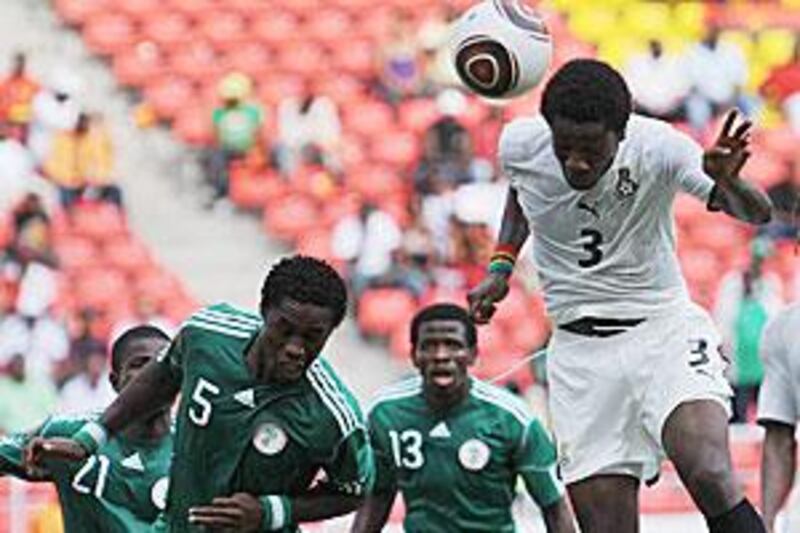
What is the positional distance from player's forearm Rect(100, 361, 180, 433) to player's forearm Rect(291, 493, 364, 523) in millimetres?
571

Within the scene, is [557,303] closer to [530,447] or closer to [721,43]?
[530,447]

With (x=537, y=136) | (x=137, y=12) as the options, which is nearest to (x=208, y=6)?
(x=137, y=12)

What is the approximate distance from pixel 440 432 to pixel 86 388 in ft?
22.0

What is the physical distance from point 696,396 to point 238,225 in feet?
36.0

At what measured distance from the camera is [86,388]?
51.4ft

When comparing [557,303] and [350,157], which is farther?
[350,157]

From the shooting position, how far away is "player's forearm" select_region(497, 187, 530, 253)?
7.53m

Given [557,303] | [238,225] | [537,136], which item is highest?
[537,136]

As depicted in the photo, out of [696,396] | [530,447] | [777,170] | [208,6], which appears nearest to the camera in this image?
[696,396]

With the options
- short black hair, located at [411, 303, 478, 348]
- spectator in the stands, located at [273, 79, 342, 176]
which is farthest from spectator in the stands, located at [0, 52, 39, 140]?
short black hair, located at [411, 303, 478, 348]

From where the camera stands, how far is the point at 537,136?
7246 millimetres

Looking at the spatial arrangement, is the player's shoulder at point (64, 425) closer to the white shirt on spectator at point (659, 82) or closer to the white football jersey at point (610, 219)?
the white football jersey at point (610, 219)

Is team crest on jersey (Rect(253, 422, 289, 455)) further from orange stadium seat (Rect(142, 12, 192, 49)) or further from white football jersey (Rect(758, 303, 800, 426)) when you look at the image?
orange stadium seat (Rect(142, 12, 192, 49))

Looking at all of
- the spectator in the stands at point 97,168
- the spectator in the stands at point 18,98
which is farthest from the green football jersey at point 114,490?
the spectator in the stands at point 18,98
